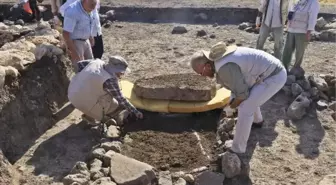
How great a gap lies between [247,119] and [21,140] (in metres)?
2.95

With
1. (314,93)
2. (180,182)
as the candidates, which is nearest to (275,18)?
(314,93)

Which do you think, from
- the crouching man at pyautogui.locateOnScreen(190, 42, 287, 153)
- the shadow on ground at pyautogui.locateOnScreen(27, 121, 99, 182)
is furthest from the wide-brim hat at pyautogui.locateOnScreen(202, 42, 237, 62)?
the shadow on ground at pyautogui.locateOnScreen(27, 121, 99, 182)

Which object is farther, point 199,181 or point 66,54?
point 66,54

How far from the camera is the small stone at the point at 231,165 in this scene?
5.55 meters

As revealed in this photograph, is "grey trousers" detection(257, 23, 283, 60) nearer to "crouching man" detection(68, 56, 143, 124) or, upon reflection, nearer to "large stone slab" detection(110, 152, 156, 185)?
"crouching man" detection(68, 56, 143, 124)

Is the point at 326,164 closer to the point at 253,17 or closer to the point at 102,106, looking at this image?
the point at 102,106

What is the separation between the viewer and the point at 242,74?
5.46 meters

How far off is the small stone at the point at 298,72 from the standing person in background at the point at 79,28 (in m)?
3.48

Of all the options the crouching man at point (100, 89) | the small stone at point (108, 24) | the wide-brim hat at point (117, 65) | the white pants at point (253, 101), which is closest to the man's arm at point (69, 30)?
the crouching man at point (100, 89)

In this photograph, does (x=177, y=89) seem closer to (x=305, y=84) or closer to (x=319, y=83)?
(x=305, y=84)

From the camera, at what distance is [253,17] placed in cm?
1257

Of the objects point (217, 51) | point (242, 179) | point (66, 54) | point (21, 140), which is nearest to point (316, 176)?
point (242, 179)

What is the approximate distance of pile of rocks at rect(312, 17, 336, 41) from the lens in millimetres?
11008

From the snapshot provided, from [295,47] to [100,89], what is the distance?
3.93m
